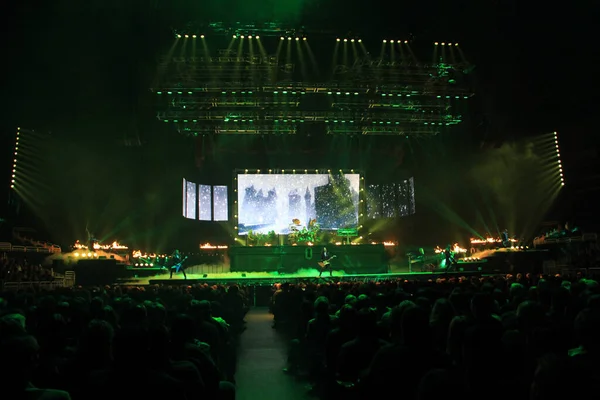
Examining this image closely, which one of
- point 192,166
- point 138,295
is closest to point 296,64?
point 192,166

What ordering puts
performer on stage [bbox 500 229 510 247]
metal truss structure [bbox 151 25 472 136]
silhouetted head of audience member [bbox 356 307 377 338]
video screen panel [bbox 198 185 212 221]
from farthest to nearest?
video screen panel [bbox 198 185 212 221] < performer on stage [bbox 500 229 510 247] < metal truss structure [bbox 151 25 472 136] < silhouetted head of audience member [bbox 356 307 377 338]

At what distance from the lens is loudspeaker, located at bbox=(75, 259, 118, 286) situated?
17.3 meters

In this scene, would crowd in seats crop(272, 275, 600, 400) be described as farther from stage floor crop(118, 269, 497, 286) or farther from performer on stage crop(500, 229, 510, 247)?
performer on stage crop(500, 229, 510, 247)

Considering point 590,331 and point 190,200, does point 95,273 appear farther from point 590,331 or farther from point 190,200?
point 590,331

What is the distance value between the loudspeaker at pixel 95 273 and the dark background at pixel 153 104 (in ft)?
18.5

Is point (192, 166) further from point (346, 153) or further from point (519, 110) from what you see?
point (519, 110)

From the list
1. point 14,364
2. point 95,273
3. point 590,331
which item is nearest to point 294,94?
point 95,273

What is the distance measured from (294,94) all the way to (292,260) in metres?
7.66

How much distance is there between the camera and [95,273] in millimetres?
17469

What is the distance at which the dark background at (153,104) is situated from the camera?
16141 millimetres

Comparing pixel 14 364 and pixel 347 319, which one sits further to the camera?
pixel 347 319

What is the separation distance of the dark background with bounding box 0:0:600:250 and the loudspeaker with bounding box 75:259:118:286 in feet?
18.5

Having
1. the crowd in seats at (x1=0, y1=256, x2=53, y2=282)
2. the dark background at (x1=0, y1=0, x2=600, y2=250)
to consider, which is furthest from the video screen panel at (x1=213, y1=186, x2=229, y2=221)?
the crowd in seats at (x1=0, y1=256, x2=53, y2=282)

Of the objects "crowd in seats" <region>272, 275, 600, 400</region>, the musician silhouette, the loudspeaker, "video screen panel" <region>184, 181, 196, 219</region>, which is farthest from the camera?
"video screen panel" <region>184, 181, 196, 219</region>
